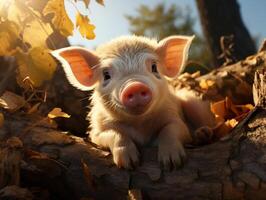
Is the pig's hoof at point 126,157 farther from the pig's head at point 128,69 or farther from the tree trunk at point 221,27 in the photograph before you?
the tree trunk at point 221,27

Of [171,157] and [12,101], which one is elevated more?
[12,101]

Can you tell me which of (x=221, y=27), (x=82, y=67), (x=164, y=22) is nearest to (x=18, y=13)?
(x=82, y=67)

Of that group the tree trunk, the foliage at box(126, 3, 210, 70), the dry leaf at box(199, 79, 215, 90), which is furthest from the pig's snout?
the foliage at box(126, 3, 210, 70)

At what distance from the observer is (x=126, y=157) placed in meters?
2.65

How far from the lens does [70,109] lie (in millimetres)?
4266

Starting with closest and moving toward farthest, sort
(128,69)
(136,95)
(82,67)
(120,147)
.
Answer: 1. (136,95)
2. (120,147)
3. (128,69)
4. (82,67)

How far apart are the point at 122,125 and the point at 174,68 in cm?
68

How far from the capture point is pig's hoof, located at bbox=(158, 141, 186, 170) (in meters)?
2.57

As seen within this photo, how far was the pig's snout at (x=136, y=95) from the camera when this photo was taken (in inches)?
104

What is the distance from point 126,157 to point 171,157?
270 mm

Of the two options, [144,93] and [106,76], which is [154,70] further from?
[144,93]

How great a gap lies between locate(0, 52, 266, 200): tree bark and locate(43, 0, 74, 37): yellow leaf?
72 centimetres

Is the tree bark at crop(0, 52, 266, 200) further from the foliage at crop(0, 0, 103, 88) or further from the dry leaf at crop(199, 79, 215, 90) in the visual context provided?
the dry leaf at crop(199, 79, 215, 90)

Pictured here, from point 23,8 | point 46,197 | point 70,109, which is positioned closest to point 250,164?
point 46,197
